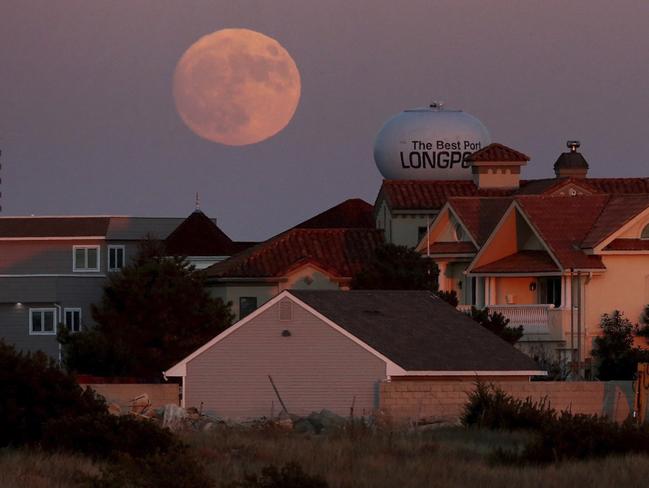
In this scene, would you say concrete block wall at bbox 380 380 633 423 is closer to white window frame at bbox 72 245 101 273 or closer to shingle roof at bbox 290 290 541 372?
shingle roof at bbox 290 290 541 372

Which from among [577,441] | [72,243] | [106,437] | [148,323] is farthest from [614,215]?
[106,437]

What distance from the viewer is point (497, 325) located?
208 ft

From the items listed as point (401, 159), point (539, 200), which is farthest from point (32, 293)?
point (539, 200)

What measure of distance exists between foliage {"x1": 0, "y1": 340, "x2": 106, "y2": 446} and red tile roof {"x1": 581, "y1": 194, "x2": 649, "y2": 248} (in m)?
31.3

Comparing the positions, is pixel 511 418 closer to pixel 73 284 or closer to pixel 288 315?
pixel 288 315

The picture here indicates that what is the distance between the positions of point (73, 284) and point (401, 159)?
1465cm

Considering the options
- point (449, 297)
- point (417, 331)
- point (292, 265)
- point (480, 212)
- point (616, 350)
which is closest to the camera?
point (417, 331)

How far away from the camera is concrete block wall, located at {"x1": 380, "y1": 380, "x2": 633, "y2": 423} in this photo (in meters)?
50.1

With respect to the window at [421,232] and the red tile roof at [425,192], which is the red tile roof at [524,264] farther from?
the red tile roof at [425,192]

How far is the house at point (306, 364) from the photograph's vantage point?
174 feet

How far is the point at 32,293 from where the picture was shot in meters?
86.6

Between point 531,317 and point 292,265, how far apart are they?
39.6 feet

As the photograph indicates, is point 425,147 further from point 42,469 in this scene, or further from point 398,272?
point 42,469

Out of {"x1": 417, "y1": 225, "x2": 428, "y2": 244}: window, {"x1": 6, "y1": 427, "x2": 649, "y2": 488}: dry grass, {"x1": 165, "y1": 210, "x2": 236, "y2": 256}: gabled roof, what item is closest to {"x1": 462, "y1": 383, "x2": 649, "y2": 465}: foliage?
{"x1": 6, "y1": 427, "x2": 649, "y2": 488}: dry grass
